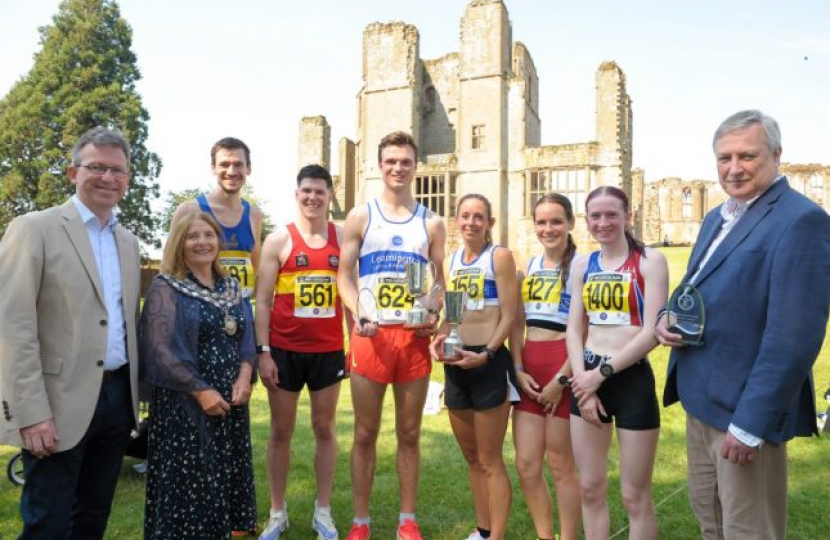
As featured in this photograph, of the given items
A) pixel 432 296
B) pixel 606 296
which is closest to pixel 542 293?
pixel 606 296

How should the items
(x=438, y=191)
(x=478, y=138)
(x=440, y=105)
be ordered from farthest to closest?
(x=440, y=105)
(x=438, y=191)
(x=478, y=138)

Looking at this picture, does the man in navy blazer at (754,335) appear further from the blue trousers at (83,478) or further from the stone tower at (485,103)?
the stone tower at (485,103)

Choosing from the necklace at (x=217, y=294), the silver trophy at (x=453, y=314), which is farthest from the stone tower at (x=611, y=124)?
the necklace at (x=217, y=294)

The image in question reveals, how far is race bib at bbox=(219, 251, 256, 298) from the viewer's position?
15.8 ft

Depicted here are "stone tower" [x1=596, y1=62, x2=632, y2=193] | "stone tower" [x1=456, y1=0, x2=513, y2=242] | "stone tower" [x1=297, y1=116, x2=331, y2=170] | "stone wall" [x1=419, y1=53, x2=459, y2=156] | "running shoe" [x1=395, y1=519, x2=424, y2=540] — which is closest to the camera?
"running shoe" [x1=395, y1=519, x2=424, y2=540]

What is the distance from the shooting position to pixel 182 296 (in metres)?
3.60

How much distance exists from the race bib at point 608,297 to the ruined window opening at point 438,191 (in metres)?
28.5

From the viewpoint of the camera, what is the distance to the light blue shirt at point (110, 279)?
11.3ft

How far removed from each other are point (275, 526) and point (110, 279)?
2333 mm

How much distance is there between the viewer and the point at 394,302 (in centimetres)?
437

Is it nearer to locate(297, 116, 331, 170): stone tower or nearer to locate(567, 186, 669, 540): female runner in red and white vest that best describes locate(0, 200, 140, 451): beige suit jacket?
locate(567, 186, 669, 540): female runner in red and white vest

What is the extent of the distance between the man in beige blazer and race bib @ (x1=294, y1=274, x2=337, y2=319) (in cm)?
127

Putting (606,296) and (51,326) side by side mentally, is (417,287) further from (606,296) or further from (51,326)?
(51,326)

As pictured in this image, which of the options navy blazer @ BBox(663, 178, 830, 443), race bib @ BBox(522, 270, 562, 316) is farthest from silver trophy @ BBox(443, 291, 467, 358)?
navy blazer @ BBox(663, 178, 830, 443)
